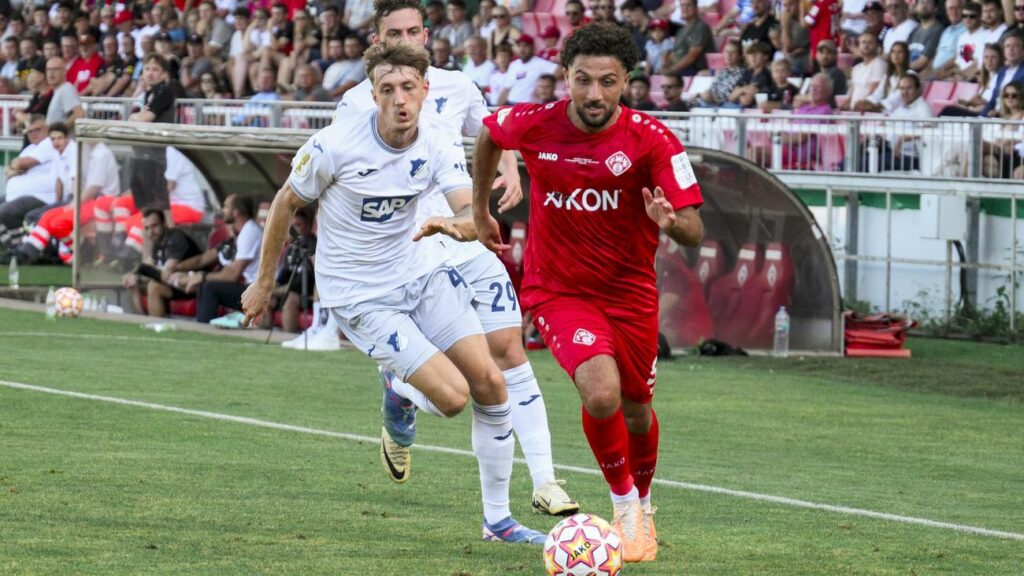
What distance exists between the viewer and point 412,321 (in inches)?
301

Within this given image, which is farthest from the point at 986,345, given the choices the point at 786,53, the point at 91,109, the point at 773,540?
the point at 91,109

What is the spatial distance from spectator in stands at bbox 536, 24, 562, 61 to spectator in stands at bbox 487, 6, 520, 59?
1.17 ft

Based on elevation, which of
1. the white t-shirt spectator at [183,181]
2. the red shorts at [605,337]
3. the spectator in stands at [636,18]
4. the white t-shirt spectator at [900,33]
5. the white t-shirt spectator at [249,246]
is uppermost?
the spectator in stands at [636,18]

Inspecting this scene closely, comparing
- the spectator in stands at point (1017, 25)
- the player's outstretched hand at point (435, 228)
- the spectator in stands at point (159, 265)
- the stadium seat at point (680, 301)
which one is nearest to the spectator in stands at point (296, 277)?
the spectator in stands at point (159, 265)

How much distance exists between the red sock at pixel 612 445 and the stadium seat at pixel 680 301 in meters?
9.77

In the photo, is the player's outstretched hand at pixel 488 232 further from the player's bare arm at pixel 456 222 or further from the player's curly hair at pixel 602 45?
the player's curly hair at pixel 602 45

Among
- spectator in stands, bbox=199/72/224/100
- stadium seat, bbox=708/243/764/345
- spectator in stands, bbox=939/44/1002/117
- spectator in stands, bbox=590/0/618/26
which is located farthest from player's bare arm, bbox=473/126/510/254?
spectator in stands, bbox=199/72/224/100

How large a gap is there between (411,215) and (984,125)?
34.8 ft

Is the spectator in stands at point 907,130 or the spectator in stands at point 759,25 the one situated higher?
the spectator in stands at point 759,25

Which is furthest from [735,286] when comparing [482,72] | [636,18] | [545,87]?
[482,72]

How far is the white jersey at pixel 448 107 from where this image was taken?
8.52 metres

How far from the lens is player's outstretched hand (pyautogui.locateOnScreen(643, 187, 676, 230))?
6613 mm

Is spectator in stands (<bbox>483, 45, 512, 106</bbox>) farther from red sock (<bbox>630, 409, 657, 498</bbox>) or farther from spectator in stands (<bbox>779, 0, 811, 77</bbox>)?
red sock (<bbox>630, 409, 657, 498</bbox>)

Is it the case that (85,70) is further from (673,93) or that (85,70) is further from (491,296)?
(491,296)
